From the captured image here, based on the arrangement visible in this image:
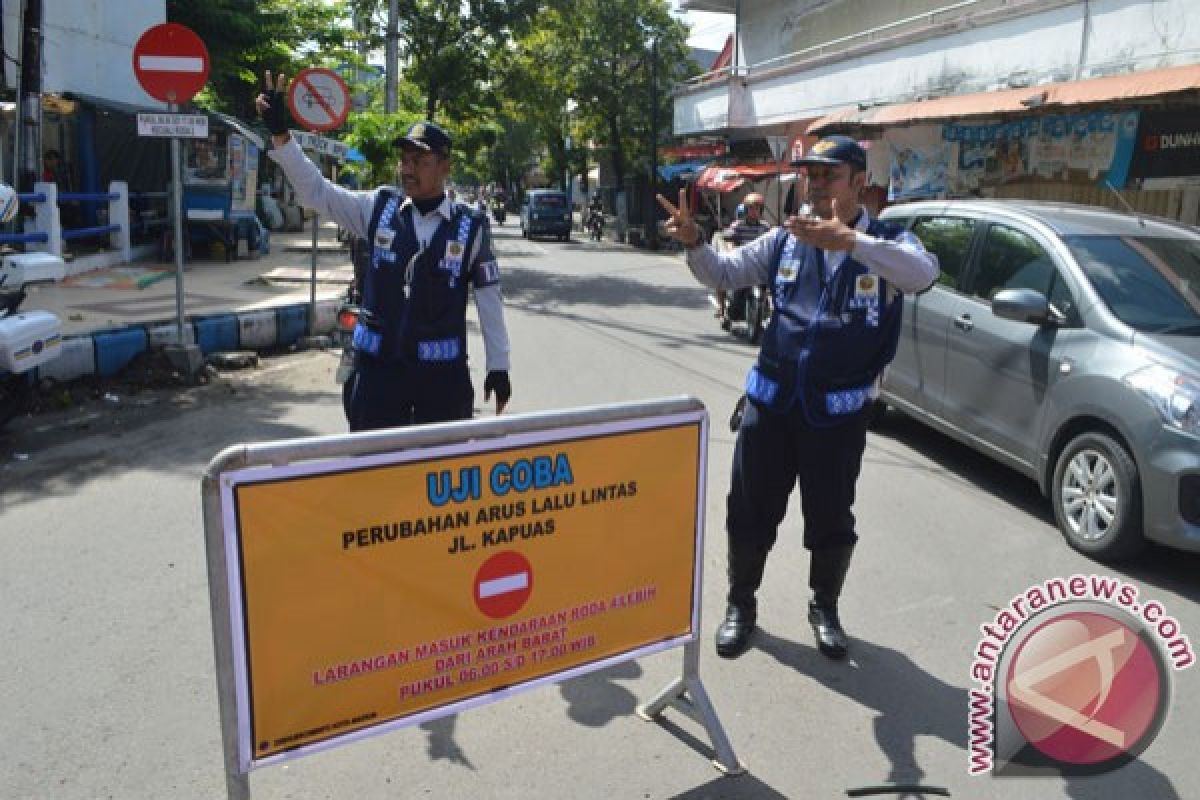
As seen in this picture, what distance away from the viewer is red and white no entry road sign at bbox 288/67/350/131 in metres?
9.45

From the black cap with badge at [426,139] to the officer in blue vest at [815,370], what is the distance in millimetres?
903

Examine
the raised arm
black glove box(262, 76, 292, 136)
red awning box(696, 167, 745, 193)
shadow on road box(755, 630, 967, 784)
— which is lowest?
shadow on road box(755, 630, 967, 784)

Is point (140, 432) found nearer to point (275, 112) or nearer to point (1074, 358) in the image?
point (275, 112)

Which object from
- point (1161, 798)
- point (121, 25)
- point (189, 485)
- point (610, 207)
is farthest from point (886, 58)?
point (610, 207)

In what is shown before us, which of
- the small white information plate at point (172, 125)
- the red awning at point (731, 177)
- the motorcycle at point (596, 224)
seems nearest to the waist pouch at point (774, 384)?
the small white information plate at point (172, 125)

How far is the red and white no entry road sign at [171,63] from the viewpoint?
750 centimetres

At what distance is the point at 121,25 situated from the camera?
55.2ft

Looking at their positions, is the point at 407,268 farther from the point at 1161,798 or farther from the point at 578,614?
the point at 1161,798

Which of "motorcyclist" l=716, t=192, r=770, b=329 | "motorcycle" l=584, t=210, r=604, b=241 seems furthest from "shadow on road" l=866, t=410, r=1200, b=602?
"motorcycle" l=584, t=210, r=604, b=241

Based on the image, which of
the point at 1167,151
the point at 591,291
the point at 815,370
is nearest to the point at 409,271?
the point at 815,370

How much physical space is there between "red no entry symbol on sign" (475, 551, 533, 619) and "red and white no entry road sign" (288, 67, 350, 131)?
7.91 m

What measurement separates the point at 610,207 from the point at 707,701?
136 feet

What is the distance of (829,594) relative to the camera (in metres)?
3.82

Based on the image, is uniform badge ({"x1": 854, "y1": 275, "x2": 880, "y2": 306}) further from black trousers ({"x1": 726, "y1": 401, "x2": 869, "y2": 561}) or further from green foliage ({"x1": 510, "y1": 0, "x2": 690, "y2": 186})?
green foliage ({"x1": 510, "y1": 0, "x2": 690, "y2": 186})
